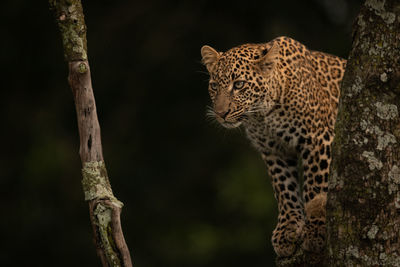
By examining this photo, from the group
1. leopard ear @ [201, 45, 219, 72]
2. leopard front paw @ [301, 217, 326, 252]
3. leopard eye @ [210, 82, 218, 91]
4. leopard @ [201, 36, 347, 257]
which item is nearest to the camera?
leopard front paw @ [301, 217, 326, 252]

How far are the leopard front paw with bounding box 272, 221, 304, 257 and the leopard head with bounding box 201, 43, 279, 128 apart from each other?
0.98 m

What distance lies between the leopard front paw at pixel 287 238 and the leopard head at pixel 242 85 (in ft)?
3.21

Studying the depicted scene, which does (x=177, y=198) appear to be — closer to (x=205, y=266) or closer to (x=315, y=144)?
(x=205, y=266)

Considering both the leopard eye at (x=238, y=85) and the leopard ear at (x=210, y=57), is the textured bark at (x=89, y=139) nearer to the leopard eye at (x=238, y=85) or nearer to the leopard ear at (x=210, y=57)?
the leopard eye at (x=238, y=85)

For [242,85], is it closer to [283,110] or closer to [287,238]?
[283,110]

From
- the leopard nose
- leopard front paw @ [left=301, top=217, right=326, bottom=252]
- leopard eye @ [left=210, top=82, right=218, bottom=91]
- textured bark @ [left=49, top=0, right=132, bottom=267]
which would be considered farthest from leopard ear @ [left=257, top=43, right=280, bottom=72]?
textured bark @ [left=49, top=0, right=132, bottom=267]

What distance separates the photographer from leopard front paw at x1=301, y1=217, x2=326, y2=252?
6.25 m

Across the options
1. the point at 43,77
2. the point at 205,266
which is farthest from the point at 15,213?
the point at 205,266

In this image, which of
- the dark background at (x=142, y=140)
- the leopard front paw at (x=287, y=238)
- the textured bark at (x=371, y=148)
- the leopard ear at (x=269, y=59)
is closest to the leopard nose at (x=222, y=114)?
the leopard ear at (x=269, y=59)

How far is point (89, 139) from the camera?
520cm

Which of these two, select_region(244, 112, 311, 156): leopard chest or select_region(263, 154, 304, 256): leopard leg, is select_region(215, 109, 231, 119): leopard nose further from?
select_region(263, 154, 304, 256): leopard leg

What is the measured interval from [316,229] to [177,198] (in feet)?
36.9

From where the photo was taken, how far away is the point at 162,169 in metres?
17.2

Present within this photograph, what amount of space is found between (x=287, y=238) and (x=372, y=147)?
7.24 feet
